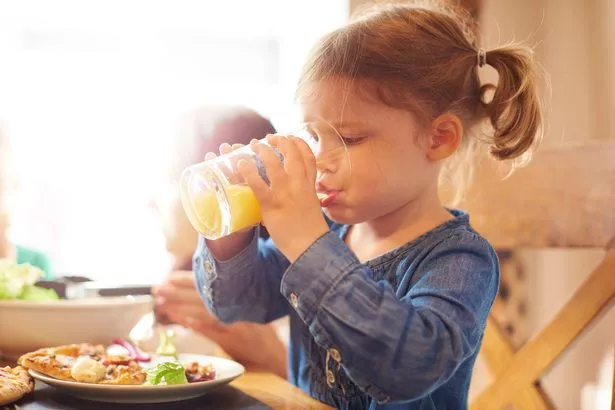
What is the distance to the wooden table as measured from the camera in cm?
72

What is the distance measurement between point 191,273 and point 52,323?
1.34 feet

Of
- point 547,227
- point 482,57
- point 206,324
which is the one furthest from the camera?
point 206,324

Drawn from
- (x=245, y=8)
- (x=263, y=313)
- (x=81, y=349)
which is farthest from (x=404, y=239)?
(x=245, y=8)

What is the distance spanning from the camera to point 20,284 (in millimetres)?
1013

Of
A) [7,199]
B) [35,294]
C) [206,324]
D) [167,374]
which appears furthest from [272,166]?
[7,199]

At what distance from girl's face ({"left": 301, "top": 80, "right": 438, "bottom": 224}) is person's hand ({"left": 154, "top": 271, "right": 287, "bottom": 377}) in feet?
1.54

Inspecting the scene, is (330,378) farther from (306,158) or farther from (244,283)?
(306,158)

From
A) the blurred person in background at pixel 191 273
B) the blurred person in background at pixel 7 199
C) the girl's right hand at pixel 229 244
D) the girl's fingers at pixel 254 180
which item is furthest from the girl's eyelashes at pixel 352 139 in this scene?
the blurred person in background at pixel 7 199

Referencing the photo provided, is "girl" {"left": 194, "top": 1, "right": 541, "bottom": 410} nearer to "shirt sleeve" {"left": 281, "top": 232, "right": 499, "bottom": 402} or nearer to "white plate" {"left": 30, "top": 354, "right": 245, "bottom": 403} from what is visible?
"shirt sleeve" {"left": 281, "top": 232, "right": 499, "bottom": 402}

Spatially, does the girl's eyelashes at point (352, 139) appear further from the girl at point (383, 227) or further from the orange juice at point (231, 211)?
the orange juice at point (231, 211)

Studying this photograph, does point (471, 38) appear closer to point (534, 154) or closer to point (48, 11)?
point (534, 154)

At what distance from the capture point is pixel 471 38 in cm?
101

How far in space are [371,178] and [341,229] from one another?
0.82 feet

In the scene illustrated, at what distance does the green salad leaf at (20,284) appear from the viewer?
1.00 m
